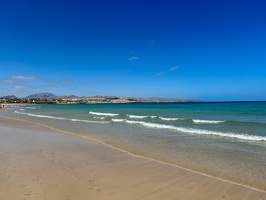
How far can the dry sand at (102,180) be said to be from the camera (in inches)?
228

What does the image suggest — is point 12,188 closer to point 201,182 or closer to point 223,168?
point 201,182

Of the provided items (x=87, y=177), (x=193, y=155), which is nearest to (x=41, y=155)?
(x=87, y=177)

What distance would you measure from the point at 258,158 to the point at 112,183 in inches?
254

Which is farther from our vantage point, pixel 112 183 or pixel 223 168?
pixel 223 168

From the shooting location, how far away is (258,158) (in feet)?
32.1

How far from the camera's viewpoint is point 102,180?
6.87 meters

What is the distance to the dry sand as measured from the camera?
19.0 ft

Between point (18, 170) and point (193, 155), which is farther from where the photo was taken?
point (193, 155)

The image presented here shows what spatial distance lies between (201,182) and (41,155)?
6629 millimetres

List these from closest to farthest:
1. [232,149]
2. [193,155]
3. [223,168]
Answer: [223,168] → [193,155] → [232,149]

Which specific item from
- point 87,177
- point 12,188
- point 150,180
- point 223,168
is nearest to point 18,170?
point 12,188

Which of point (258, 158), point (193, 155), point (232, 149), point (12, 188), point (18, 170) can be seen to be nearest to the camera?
point (12, 188)

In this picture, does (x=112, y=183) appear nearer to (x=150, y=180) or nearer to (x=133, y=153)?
(x=150, y=180)

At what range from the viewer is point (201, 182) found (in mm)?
6855
